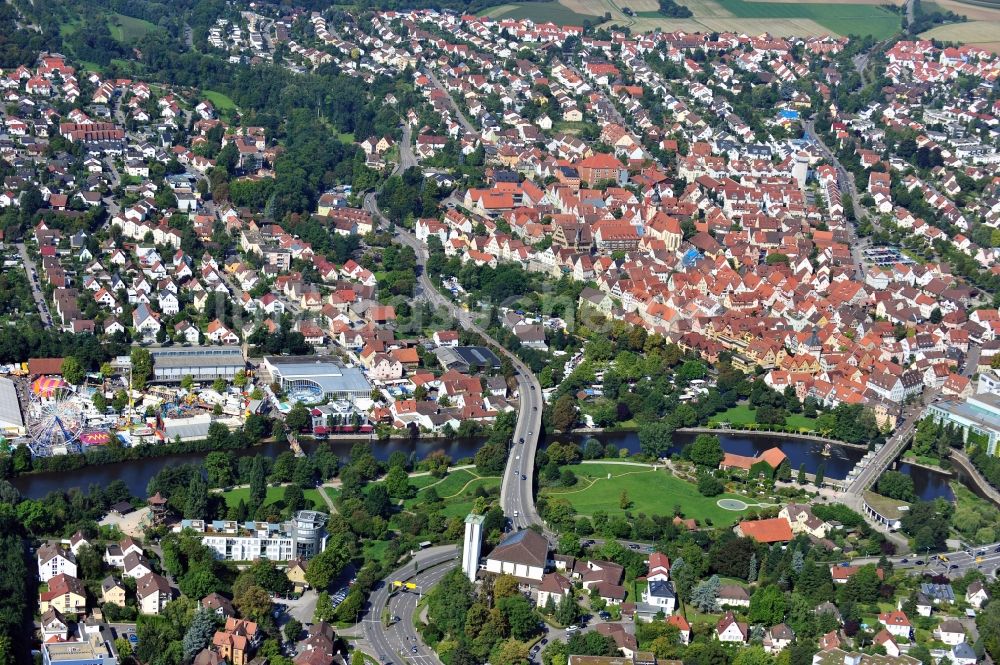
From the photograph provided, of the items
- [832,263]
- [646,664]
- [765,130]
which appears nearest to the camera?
[646,664]

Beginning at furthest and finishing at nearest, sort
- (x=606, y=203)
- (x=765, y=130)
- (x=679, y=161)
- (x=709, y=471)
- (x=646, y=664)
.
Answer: (x=765, y=130) < (x=679, y=161) < (x=606, y=203) < (x=709, y=471) < (x=646, y=664)

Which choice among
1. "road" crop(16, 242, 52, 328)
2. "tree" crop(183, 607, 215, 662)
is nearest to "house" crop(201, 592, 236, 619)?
"tree" crop(183, 607, 215, 662)

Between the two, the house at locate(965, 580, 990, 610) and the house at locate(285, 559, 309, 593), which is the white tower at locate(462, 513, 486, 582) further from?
the house at locate(965, 580, 990, 610)

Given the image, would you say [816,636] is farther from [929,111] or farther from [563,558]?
[929,111]

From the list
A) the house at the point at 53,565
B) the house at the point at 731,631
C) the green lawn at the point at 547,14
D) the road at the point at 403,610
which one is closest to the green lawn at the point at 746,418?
the road at the point at 403,610

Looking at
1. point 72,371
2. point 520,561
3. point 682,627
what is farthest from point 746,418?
point 72,371

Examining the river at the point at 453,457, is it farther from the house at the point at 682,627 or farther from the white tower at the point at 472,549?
the house at the point at 682,627

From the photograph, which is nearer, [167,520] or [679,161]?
[167,520]

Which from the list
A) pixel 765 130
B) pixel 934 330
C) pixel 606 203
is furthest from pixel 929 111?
pixel 934 330
